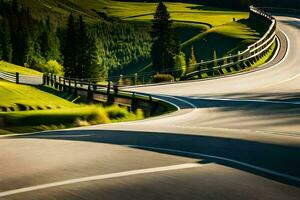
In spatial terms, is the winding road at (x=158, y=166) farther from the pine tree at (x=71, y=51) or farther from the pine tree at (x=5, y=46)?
the pine tree at (x=5, y=46)

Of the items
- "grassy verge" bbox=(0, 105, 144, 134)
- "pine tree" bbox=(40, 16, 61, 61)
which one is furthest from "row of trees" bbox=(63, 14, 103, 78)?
"grassy verge" bbox=(0, 105, 144, 134)

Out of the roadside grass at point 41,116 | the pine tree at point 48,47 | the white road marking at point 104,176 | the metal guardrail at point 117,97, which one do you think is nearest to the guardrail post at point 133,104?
the metal guardrail at point 117,97

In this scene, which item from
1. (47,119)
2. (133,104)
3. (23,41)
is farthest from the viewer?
(23,41)

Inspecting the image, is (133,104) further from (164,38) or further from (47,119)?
(164,38)

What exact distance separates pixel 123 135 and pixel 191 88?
2026cm

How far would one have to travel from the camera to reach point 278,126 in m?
14.5

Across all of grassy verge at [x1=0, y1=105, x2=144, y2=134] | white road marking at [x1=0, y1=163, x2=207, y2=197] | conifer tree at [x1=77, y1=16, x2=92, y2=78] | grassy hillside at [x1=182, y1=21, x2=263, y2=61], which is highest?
grassy hillside at [x1=182, y1=21, x2=263, y2=61]

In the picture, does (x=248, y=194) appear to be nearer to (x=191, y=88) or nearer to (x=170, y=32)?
(x=191, y=88)

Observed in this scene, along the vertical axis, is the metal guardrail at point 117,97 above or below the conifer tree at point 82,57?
below

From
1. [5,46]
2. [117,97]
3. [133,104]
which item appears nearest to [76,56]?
[5,46]

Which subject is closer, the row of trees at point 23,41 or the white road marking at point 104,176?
the white road marking at point 104,176

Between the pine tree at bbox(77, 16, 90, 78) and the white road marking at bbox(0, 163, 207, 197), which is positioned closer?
the white road marking at bbox(0, 163, 207, 197)

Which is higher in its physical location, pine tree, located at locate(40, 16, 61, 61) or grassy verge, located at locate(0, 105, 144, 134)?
pine tree, located at locate(40, 16, 61, 61)

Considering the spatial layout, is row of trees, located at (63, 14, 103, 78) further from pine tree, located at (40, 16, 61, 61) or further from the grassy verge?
the grassy verge
